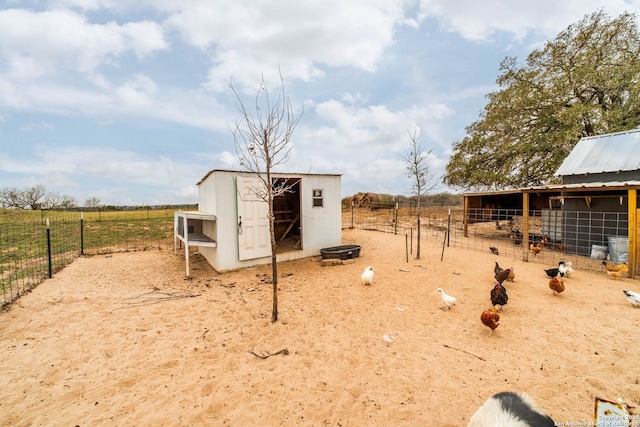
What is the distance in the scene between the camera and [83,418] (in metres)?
2.57

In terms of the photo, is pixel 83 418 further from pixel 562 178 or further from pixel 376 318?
pixel 562 178

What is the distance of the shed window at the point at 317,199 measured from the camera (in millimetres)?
9242

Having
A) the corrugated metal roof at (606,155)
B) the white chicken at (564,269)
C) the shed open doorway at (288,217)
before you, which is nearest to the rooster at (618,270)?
the white chicken at (564,269)

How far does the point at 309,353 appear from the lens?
3625mm

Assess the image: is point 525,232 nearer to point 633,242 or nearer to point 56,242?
point 633,242

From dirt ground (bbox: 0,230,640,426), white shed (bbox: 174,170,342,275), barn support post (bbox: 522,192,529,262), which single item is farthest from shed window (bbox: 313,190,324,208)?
barn support post (bbox: 522,192,529,262)

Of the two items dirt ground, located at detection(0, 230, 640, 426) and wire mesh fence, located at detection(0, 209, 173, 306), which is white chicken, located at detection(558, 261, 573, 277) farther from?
wire mesh fence, located at detection(0, 209, 173, 306)

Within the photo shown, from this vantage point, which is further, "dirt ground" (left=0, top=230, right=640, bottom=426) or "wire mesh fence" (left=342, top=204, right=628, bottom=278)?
"wire mesh fence" (left=342, top=204, right=628, bottom=278)

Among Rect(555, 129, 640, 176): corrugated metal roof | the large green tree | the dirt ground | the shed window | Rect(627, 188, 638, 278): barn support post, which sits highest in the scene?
the large green tree

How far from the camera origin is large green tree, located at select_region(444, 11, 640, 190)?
12578 mm

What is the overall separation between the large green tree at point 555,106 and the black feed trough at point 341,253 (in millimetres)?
10363

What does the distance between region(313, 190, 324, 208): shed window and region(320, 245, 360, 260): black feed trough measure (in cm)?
162

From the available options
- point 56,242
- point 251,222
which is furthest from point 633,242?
point 56,242

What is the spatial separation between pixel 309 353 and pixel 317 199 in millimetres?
6198
